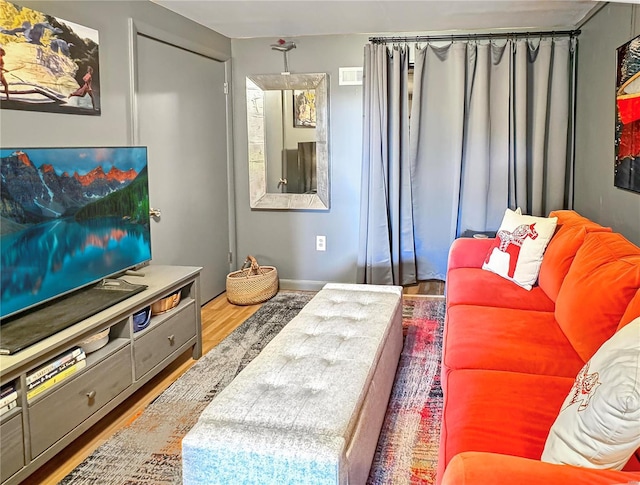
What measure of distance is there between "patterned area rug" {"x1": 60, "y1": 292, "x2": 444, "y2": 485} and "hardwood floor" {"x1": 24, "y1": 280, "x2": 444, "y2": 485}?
0.06 meters

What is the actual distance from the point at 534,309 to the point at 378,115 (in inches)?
86.8

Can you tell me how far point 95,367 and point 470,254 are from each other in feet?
7.49

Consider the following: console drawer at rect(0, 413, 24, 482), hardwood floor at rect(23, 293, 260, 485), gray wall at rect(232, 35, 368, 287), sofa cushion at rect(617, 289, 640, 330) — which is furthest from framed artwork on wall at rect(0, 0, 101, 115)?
sofa cushion at rect(617, 289, 640, 330)

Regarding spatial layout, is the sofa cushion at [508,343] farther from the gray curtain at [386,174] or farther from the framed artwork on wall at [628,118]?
the gray curtain at [386,174]

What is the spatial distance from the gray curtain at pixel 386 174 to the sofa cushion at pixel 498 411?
259 cm

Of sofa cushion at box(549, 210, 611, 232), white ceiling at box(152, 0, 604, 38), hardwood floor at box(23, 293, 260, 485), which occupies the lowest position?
hardwood floor at box(23, 293, 260, 485)

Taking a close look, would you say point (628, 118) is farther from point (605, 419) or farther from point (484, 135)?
point (605, 419)

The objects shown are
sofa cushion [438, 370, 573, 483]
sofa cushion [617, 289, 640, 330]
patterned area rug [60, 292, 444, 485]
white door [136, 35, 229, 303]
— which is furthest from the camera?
white door [136, 35, 229, 303]

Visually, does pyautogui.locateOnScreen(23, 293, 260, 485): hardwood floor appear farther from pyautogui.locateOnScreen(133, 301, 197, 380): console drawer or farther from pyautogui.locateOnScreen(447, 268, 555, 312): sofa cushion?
Answer: pyautogui.locateOnScreen(447, 268, 555, 312): sofa cushion

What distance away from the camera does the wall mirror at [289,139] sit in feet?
15.3

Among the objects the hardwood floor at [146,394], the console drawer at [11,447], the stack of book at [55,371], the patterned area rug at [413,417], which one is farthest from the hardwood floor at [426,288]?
the console drawer at [11,447]

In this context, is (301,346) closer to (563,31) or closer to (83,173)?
(83,173)

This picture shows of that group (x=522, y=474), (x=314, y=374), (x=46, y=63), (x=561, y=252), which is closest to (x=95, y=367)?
(x=314, y=374)

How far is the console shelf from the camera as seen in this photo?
198 centimetres
